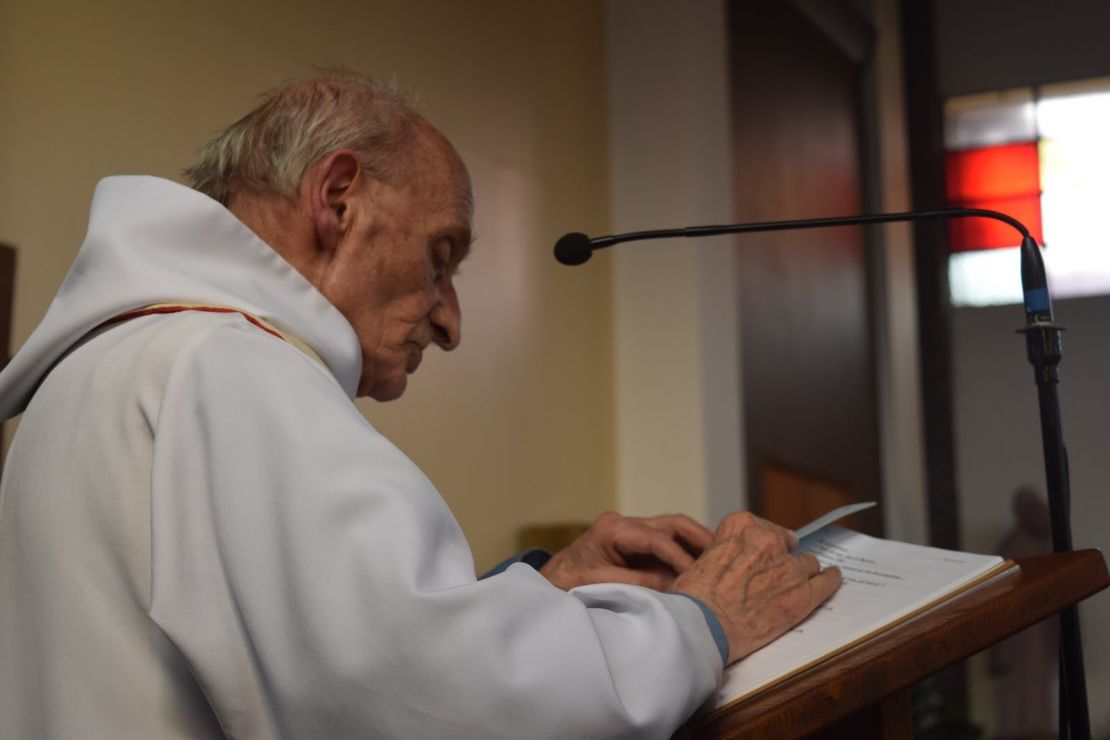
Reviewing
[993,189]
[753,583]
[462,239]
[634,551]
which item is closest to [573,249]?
[462,239]

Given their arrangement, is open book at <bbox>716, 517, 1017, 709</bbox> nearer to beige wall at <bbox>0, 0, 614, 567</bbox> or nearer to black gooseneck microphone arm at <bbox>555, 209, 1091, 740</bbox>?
black gooseneck microphone arm at <bbox>555, 209, 1091, 740</bbox>

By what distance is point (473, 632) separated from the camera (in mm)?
1313

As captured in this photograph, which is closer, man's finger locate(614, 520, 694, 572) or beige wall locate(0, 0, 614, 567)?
man's finger locate(614, 520, 694, 572)

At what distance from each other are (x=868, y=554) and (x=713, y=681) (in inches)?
19.3

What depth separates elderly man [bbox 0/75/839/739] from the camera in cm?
131

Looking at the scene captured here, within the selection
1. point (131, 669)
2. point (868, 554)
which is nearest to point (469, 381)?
point (868, 554)

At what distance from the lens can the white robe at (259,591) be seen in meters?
1.31

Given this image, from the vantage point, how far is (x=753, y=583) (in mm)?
1646

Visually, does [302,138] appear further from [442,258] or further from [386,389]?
[386,389]

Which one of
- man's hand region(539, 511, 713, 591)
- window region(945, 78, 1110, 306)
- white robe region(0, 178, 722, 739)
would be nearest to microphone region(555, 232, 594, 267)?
man's hand region(539, 511, 713, 591)

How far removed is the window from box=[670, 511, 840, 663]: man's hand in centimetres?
649

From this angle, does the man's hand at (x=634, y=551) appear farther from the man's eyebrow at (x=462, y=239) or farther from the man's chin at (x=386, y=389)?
the man's eyebrow at (x=462, y=239)

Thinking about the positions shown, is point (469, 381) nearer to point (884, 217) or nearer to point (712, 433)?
point (712, 433)

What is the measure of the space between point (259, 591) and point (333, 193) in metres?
0.86
